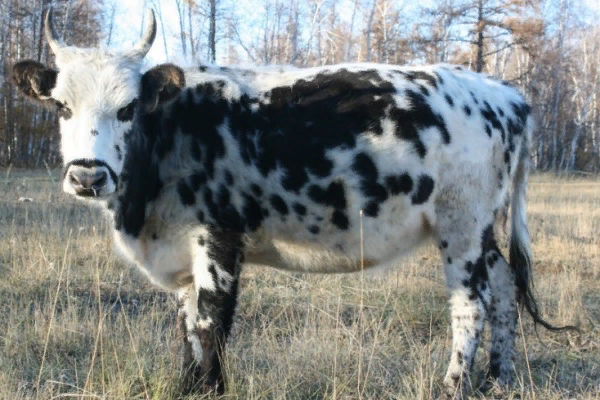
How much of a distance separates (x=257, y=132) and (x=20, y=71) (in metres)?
1.54

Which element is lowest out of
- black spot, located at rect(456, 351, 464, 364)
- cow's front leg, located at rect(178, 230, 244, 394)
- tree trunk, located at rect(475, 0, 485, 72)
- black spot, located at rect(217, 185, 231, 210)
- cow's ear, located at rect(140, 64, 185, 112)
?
black spot, located at rect(456, 351, 464, 364)

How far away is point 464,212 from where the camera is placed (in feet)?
13.4

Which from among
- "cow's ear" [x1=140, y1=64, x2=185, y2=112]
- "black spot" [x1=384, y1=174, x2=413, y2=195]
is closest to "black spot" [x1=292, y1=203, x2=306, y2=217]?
"black spot" [x1=384, y1=174, x2=413, y2=195]

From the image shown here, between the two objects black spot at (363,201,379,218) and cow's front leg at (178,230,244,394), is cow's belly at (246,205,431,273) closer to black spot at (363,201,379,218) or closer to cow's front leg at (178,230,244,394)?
black spot at (363,201,379,218)

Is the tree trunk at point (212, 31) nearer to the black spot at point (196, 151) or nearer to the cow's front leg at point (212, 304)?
the black spot at point (196, 151)

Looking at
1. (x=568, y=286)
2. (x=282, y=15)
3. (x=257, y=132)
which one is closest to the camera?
(x=257, y=132)

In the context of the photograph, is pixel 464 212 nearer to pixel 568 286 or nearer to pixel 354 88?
pixel 354 88

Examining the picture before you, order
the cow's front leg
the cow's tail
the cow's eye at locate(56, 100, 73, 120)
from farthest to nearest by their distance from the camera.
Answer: the cow's tail
the cow's front leg
the cow's eye at locate(56, 100, 73, 120)

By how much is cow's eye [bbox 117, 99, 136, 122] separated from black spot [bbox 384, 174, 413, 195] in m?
1.69

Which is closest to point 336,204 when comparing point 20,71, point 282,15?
point 20,71

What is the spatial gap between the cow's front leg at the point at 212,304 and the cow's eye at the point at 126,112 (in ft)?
2.86

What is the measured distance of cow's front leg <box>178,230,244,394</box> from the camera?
3766 mm

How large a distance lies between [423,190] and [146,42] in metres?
2.11

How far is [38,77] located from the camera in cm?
366
